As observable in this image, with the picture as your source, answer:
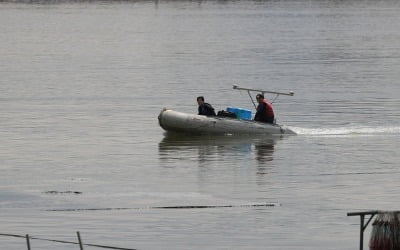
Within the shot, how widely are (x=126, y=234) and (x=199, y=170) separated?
10.4 meters

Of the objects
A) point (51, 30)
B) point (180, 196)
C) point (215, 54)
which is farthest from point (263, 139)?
point (51, 30)

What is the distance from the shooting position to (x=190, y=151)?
44.7 meters

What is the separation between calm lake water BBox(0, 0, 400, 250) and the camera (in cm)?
3091

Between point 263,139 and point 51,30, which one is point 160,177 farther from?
point 51,30

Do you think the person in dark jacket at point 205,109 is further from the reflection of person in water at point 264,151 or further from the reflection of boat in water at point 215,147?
the reflection of person in water at point 264,151


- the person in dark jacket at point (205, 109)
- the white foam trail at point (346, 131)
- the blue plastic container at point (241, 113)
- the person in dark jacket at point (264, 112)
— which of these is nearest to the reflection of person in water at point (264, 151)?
the person in dark jacket at point (264, 112)

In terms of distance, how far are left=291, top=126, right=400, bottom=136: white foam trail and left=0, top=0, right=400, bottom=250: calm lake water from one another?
0.38 feet

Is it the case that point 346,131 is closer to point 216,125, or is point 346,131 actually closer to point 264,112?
point 264,112

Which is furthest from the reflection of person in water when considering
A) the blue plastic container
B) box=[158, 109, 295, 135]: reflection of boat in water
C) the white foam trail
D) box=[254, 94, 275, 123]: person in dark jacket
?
the white foam trail

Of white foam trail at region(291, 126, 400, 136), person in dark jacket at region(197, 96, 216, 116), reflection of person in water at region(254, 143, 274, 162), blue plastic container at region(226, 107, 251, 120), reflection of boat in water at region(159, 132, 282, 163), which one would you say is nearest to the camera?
reflection of person in water at region(254, 143, 274, 162)

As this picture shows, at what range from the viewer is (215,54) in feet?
331

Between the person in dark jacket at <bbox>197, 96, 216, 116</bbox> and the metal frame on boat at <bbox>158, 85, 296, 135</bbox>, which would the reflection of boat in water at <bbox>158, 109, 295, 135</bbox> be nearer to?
the metal frame on boat at <bbox>158, 85, 296, 135</bbox>

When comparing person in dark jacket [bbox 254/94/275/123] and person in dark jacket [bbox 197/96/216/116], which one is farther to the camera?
person in dark jacket [bbox 197/96/216/116]

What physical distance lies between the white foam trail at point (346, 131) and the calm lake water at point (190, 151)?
A: 116mm
